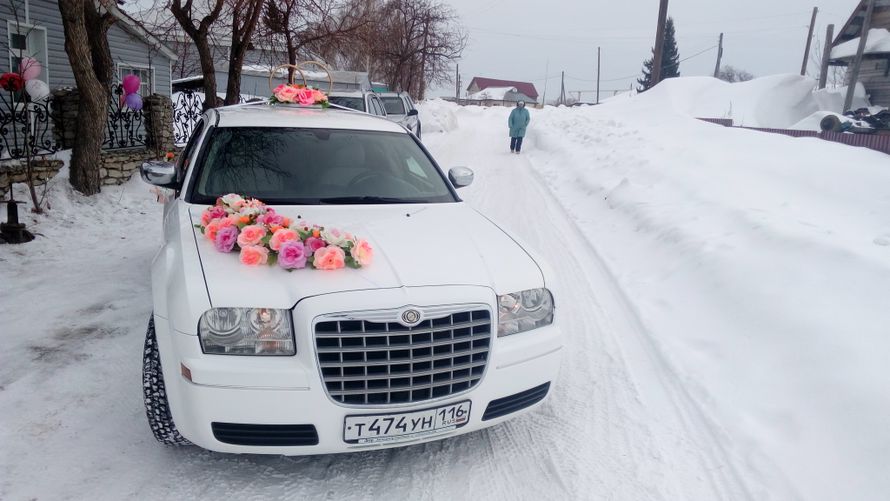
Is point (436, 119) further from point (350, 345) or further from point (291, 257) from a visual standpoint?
point (350, 345)


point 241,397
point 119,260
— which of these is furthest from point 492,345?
point 119,260

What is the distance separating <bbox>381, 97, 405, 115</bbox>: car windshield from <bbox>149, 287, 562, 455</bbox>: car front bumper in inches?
612

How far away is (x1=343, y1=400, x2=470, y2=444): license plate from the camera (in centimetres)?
259

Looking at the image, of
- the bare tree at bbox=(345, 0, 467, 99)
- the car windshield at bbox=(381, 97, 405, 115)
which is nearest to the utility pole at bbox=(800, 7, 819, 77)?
the bare tree at bbox=(345, 0, 467, 99)

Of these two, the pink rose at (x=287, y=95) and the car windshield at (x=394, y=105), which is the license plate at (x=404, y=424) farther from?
the car windshield at (x=394, y=105)

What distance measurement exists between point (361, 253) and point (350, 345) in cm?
50

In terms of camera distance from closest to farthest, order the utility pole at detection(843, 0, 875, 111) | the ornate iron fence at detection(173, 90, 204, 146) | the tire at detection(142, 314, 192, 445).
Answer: the tire at detection(142, 314, 192, 445)
the ornate iron fence at detection(173, 90, 204, 146)
the utility pole at detection(843, 0, 875, 111)

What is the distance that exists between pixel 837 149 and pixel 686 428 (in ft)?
33.6

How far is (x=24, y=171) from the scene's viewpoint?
26.5ft

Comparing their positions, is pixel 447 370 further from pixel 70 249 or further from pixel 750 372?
pixel 70 249

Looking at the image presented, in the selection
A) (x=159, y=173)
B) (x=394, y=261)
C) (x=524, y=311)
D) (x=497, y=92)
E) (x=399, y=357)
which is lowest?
(x=399, y=357)

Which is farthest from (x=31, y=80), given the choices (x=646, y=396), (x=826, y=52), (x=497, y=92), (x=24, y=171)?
(x=497, y=92)

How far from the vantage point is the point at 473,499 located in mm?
2738

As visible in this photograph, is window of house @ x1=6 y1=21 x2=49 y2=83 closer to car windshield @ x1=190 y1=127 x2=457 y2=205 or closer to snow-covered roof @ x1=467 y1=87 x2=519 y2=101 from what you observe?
car windshield @ x1=190 y1=127 x2=457 y2=205
